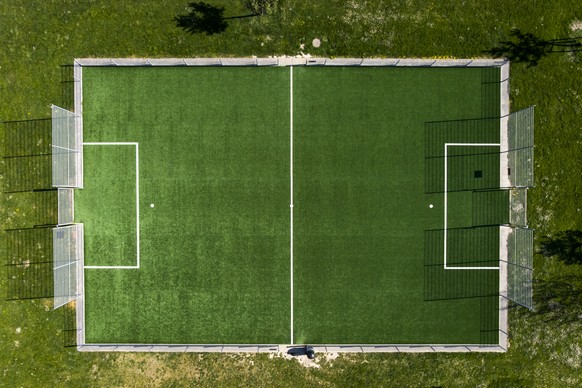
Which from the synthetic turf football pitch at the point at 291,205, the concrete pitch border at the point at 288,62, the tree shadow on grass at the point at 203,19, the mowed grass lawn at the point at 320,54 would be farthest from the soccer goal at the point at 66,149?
the tree shadow on grass at the point at 203,19

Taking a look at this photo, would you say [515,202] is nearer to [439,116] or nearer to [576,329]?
[439,116]

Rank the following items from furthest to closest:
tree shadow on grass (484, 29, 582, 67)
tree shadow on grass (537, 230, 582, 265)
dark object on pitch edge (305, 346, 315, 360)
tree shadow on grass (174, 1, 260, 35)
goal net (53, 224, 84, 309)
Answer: tree shadow on grass (537, 230, 582, 265) → tree shadow on grass (484, 29, 582, 67) → tree shadow on grass (174, 1, 260, 35) → dark object on pitch edge (305, 346, 315, 360) → goal net (53, 224, 84, 309)

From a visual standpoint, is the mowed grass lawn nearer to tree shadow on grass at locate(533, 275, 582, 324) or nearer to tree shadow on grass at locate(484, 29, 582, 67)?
tree shadow on grass at locate(533, 275, 582, 324)

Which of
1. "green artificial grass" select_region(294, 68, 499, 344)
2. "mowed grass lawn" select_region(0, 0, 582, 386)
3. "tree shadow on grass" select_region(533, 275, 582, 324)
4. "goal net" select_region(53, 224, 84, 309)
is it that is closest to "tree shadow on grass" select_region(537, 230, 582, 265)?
"mowed grass lawn" select_region(0, 0, 582, 386)

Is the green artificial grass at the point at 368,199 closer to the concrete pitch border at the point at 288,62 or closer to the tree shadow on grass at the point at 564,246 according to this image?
the concrete pitch border at the point at 288,62

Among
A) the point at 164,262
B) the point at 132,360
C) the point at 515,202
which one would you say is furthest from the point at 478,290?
the point at 132,360

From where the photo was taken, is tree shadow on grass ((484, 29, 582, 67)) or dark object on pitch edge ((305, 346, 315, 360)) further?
tree shadow on grass ((484, 29, 582, 67))

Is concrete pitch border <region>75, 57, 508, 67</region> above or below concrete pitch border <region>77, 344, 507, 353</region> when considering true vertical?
above

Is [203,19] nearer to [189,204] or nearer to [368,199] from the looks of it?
[189,204]

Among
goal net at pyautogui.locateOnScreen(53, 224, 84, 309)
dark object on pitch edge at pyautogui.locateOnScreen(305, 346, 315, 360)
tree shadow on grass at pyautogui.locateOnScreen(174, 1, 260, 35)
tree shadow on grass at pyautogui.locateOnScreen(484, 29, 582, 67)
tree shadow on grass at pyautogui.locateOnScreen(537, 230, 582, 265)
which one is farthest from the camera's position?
tree shadow on grass at pyautogui.locateOnScreen(537, 230, 582, 265)
